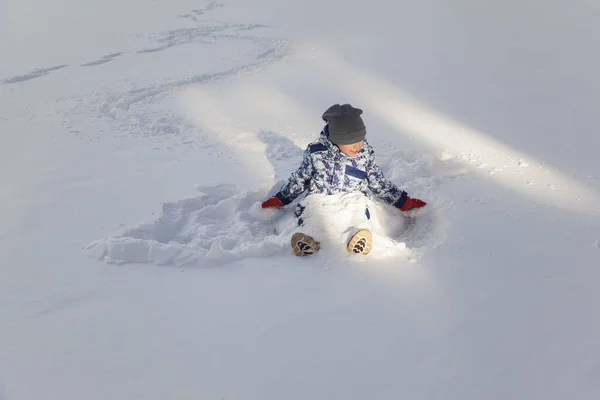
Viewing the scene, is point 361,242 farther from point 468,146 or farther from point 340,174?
point 468,146

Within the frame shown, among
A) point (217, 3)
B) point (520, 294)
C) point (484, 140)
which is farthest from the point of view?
point (217, 3)

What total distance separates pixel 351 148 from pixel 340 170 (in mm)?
149

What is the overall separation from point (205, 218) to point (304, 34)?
4523mm

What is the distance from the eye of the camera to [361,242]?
2.34 metres

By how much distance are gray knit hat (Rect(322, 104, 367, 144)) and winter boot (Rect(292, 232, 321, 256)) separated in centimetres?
55

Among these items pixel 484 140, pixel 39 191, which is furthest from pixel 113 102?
pixel 484 140

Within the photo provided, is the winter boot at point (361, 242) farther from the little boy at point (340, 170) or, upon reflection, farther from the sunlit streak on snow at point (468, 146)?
the sunlit streak on snow at point (468, 146)

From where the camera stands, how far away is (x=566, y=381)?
5.24 feet

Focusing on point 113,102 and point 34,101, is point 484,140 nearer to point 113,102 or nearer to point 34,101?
point 113,102

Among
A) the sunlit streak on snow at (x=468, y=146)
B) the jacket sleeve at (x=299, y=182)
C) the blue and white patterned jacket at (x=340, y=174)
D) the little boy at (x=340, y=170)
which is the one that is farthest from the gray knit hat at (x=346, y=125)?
the sunlit streak on snow at (x=468, y=146)

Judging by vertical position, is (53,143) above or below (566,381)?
below

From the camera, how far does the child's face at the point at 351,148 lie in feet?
8.53

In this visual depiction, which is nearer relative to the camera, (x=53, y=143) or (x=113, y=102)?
(x=53, y=143)

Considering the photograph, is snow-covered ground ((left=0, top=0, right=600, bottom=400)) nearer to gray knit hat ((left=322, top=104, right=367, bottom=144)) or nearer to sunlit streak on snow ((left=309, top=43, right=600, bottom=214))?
sunlit streak on snow ((left=309, top=43, right=600, bottom=214))
